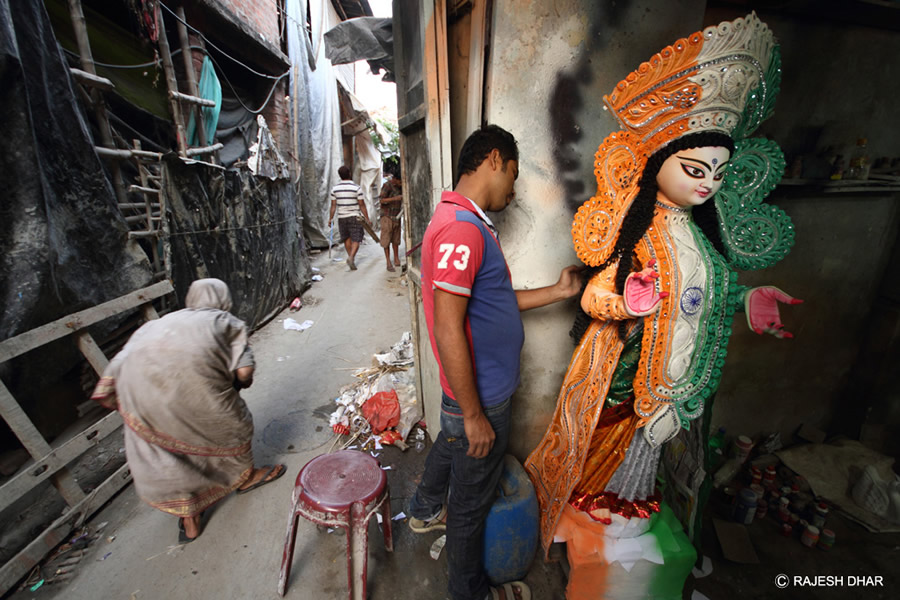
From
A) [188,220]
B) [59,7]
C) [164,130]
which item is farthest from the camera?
[164,130]

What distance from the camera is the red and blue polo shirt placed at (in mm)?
1328

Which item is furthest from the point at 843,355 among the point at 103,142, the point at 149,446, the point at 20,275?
the point at 103,142

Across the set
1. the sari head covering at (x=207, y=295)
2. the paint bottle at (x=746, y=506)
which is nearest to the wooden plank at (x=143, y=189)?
the sari head covering at (x=207, y=295)

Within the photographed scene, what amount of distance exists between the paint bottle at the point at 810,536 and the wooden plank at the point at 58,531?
4504 millimetres

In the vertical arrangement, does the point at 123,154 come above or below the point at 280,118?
below

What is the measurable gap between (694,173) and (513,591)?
7.01 feet

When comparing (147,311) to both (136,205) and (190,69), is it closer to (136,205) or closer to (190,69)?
(136,205)

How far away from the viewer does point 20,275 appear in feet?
7.59

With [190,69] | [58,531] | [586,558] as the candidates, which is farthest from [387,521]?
[190,69]

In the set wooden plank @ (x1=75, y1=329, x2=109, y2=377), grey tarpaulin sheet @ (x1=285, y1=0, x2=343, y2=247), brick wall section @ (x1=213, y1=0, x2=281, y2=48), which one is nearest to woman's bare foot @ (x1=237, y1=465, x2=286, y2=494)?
wooden plank @ (x1=75, y1=329, x2=109, y2=377)

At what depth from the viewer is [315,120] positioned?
948 cm

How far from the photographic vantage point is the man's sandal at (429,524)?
230 centimetres

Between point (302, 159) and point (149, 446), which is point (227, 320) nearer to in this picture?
point (149, 446)

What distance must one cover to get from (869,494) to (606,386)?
2.46m
